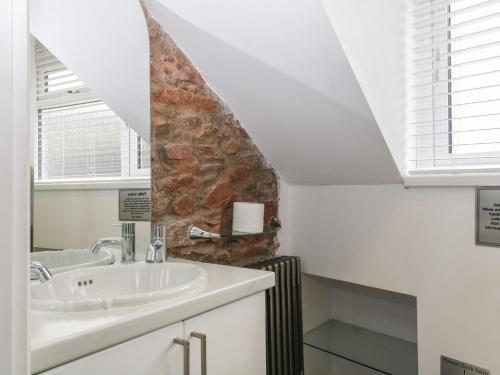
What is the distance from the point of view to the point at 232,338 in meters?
1.10

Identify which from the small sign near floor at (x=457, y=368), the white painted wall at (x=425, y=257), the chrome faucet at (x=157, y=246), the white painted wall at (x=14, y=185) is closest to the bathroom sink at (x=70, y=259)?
the chrome faucet at (x=157, y=246)

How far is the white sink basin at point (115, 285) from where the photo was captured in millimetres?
892

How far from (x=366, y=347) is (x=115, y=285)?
140cm

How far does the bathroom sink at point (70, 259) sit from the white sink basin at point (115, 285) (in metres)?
0.07

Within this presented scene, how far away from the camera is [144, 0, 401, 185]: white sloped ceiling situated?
130 cm

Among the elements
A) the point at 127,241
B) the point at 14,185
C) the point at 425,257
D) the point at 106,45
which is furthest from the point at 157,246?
the point at 425,257

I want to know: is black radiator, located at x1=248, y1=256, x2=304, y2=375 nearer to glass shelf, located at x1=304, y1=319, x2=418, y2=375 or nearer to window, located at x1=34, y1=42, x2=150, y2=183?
glass shelf, located at x1=304, y1=319, x2=418, y2=375

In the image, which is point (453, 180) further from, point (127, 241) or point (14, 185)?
point (14, 185)

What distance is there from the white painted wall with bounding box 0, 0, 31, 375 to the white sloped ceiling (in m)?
0.93

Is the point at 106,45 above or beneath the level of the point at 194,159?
above

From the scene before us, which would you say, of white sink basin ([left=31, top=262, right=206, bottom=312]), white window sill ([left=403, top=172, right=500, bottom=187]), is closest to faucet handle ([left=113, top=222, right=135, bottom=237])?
white sink basin ([left=31, top=262, right=206, bottom=312])

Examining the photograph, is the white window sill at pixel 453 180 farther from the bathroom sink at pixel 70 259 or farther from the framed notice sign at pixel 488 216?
the bathroom sink at pixel 70 259

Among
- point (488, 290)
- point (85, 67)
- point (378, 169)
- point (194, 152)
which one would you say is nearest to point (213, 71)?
point (194, 152)

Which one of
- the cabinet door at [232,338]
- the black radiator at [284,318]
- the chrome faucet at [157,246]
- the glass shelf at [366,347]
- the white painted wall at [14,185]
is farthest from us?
the glass shelf at [366,347]
